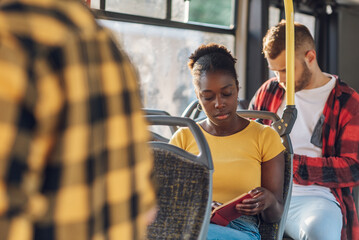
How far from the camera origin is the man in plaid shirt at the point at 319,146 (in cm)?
203

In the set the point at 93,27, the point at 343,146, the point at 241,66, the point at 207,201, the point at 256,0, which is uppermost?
the point at 256,0

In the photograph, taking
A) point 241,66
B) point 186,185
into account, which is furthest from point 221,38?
point 186,185

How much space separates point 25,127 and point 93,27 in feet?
0.43

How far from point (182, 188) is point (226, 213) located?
0.64 ft

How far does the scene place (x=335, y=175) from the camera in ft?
6.80

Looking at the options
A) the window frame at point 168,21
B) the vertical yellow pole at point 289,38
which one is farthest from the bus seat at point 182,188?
the window frame at point 168,21

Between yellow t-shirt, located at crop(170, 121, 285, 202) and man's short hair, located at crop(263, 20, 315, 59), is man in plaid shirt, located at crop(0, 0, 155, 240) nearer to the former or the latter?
yellow t-shirt, located at crop(170, 121, 285, 202)

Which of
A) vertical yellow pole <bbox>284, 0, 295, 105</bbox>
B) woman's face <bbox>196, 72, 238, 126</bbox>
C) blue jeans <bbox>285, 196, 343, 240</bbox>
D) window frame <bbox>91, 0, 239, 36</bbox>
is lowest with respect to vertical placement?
blue jeans <bbox>285, 196, 343, 240</bbox>

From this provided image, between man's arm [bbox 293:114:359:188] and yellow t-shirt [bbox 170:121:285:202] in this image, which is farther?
man's arm [bbox 293:114:359:188]

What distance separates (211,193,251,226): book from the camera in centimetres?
144

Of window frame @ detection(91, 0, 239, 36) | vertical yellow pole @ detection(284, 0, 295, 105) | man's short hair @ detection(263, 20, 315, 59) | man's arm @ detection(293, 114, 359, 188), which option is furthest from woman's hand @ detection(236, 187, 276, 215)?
window frame @ detection(91, 0, 239, 36)

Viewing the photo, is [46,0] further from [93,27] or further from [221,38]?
[221,38]

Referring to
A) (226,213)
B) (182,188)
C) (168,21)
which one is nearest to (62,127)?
(182,188)

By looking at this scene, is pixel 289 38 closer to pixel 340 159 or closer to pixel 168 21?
pixel 340 159
